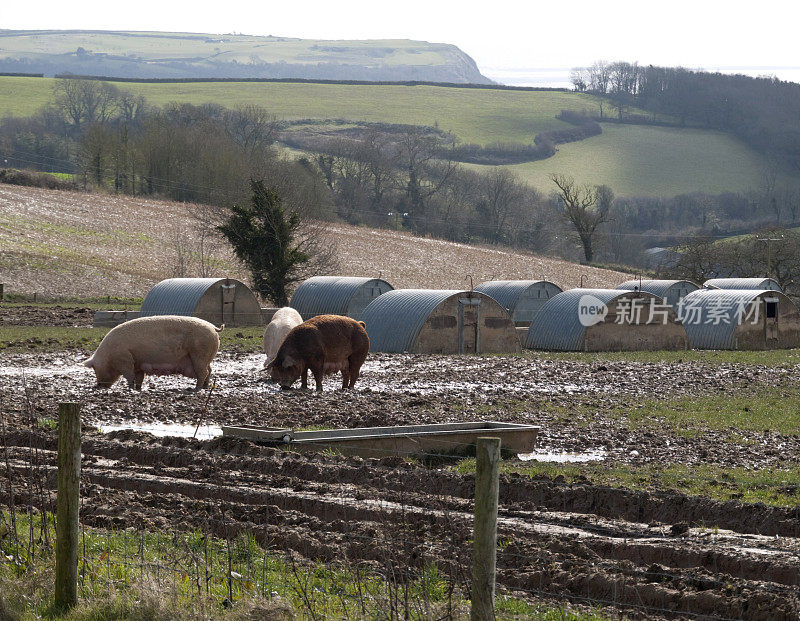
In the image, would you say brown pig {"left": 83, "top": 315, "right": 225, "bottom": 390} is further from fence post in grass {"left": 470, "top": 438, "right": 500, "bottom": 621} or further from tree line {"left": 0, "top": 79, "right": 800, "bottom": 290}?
tree line {"left": 0, "top": 79, "right": 800, "bottom": 290}

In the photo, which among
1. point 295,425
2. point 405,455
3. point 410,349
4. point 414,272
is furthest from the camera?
point 414,272

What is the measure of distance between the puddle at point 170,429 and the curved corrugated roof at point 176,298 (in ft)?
65.8

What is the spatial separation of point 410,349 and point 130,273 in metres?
26.0

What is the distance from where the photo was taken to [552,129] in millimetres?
126938

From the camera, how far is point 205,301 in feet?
112

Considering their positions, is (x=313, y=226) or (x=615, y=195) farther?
(x=615, y=195)

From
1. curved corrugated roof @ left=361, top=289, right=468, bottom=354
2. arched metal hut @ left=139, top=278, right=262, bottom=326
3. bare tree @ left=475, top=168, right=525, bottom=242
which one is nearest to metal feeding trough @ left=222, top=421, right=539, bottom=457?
curved corrugated roof @ left=361, top=289, right=468, bottom=354

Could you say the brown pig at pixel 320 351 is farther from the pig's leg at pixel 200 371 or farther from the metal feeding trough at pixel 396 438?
the metal feeding trough at pixel 396 438

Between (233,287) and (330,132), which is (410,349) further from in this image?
(330,132)

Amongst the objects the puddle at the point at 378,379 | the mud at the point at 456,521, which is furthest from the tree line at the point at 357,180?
the mud at the point at 456,521

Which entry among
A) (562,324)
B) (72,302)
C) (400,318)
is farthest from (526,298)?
(72,302)

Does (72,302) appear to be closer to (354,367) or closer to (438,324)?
(438,324)

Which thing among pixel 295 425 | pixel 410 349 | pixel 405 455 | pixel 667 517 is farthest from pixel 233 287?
pixel 667 517

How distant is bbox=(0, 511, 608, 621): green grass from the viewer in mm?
5668
